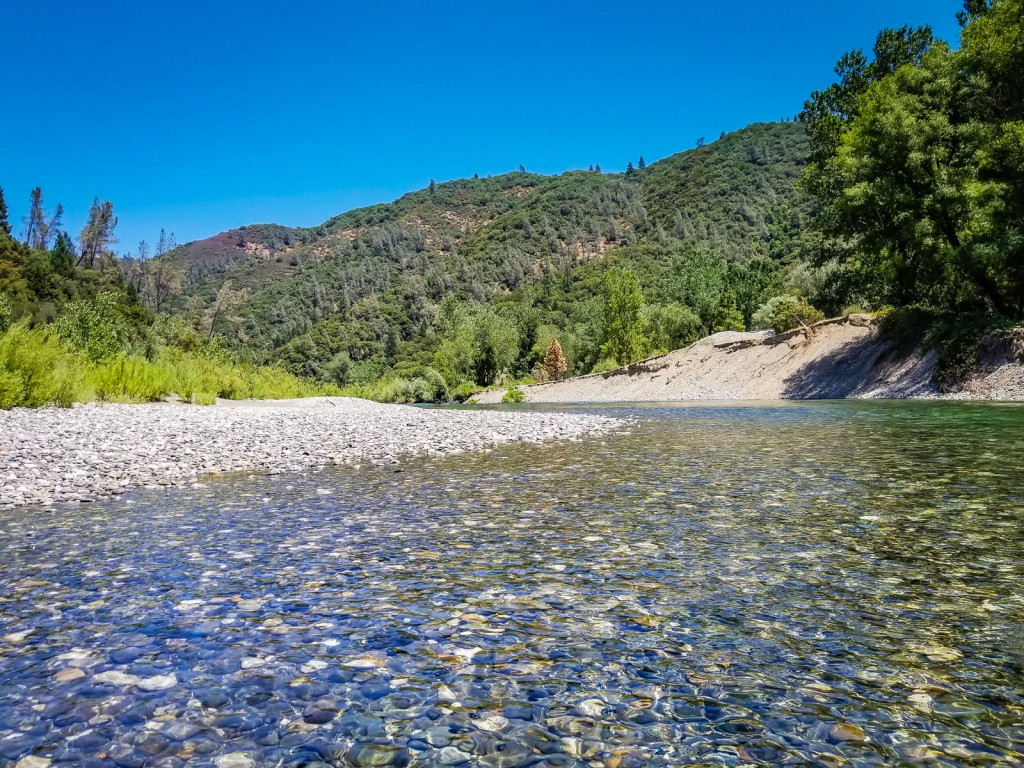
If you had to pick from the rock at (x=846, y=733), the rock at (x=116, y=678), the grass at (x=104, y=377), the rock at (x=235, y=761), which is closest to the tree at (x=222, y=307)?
the grass at (x=104, y=377)

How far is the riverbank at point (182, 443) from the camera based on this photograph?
1136 centimetres

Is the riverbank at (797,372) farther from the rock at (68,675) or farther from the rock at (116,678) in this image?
the rock at (68,675)

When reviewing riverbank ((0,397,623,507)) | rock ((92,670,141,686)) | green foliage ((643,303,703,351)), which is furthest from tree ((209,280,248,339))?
rock ((92,670,141,686))

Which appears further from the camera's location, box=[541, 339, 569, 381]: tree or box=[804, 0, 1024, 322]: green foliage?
box=[541, 339, 569, 381]: tree

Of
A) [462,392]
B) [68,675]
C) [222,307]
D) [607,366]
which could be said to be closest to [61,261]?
[222,307]

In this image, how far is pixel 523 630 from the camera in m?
4.89

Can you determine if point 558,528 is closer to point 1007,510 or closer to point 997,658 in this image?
point 997,658

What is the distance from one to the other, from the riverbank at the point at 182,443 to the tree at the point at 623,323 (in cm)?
5582

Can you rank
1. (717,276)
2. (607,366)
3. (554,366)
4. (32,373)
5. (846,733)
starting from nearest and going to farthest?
(846,733)
(32,373)
(607,366)
(554,366)
(717,276)

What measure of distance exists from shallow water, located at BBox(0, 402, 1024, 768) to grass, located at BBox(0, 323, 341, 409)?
16338 millimetres

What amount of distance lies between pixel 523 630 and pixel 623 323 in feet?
255

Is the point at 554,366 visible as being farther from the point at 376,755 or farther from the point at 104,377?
the point at 376,755

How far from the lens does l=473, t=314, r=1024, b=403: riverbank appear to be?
34.0 meters

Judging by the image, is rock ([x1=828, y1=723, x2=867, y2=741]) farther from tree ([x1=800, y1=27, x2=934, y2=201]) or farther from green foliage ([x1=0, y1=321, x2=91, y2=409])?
tree ([x1=800, y1=27, x2=934, y2=201])
